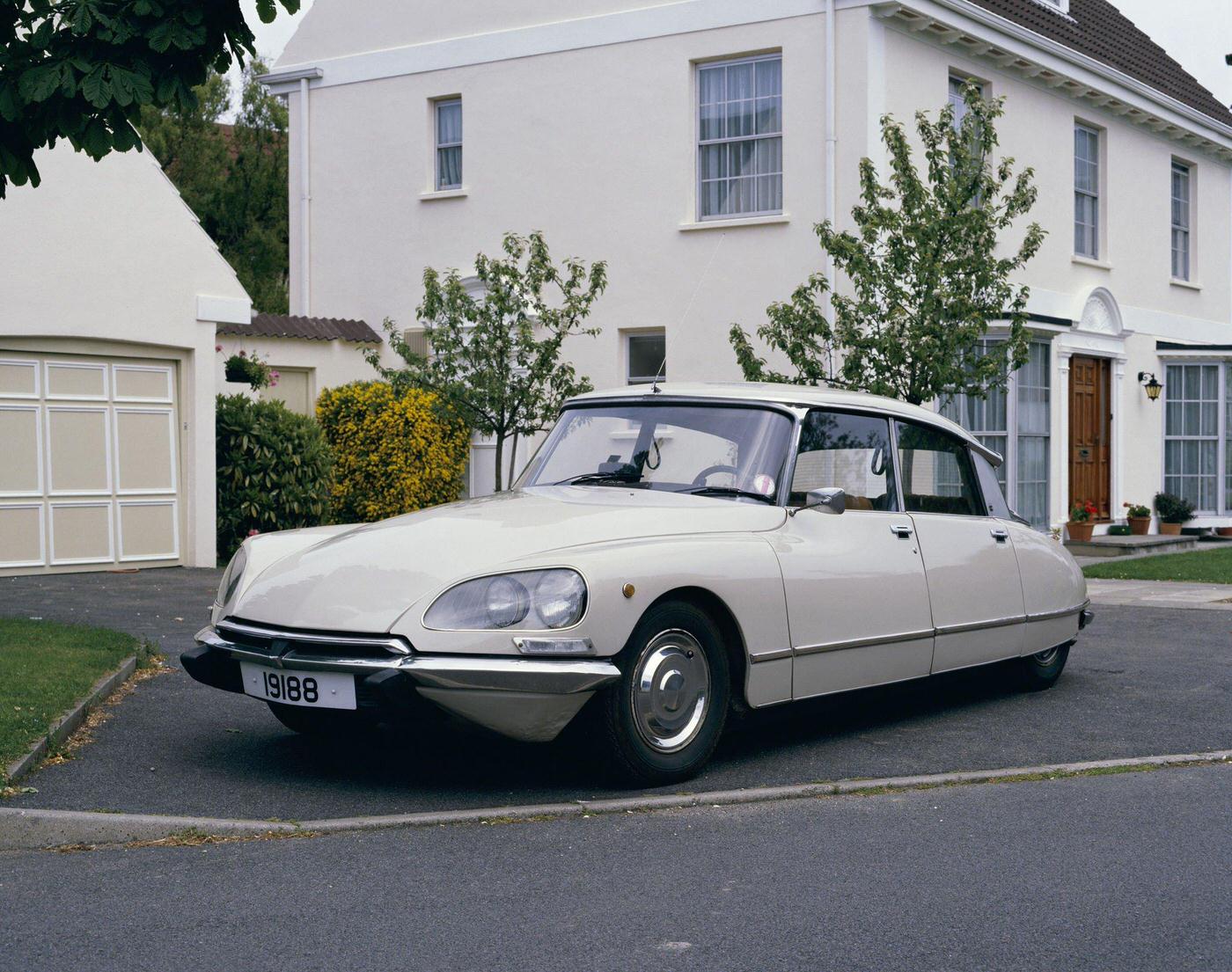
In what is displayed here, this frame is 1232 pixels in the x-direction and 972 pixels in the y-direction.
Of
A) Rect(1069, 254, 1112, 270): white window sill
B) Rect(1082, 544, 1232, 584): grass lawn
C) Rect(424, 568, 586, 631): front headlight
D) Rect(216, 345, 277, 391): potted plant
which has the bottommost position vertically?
Rect(1082, 544, 1232, 584): grass lawn

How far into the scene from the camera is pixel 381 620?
18.8ft

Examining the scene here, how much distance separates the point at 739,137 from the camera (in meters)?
18.6

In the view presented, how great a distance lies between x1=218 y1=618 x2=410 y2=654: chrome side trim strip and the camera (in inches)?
222

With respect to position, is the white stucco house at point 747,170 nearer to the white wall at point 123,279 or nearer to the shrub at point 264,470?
the shrub at point 264,470

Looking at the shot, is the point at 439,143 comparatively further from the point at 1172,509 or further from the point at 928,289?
the point at 1172,509

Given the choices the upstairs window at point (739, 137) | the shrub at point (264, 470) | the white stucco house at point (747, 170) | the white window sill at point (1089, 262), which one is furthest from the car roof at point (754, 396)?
the white window sill at point (1089, 262)

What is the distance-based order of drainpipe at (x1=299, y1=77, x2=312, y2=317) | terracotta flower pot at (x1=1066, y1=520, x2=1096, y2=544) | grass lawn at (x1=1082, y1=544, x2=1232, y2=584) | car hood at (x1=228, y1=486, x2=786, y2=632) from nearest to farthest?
car hood at (x1=228, y1=486, x2=786, y2=632)
grass lawn at (x1=1082, y1=544, x2=1232, y2=584)
terracotta flower pot at (x1=1066, y1=520, x2=1096, y2=544)
drainpipe at (x1=299, y1=77, x2=312, y2=317)

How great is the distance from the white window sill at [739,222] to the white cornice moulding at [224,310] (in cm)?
551

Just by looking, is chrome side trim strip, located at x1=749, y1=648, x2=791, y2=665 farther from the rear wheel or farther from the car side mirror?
the rear wheel

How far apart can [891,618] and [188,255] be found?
10924 mm

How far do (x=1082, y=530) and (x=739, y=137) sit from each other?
7262mm

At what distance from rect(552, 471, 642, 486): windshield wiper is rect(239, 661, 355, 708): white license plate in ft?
6.10

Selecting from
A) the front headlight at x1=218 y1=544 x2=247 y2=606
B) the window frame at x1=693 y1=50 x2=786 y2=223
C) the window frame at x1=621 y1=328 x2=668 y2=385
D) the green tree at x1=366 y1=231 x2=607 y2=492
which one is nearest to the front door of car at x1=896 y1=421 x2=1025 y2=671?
the front headlight at x1=218 y1=544 x2=247 y2=606

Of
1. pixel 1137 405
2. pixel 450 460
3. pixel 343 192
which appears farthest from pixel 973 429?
pixel 343 192
